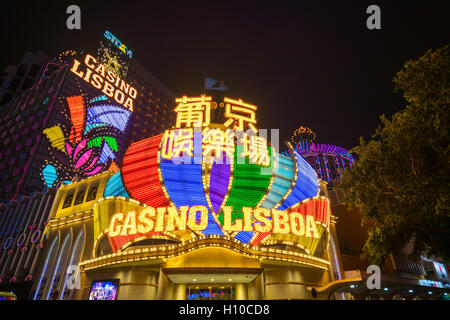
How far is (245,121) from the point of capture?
22672 mm

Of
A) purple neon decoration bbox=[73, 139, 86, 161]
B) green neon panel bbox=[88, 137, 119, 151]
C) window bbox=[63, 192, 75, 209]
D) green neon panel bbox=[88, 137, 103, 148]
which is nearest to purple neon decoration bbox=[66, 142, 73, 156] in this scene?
purple neon decoration bbox=[73, 139, 86, 161]

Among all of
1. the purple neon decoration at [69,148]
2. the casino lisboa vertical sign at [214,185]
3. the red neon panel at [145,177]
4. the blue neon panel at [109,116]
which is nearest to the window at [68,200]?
the casino lisboa vertical sign at [214,185]

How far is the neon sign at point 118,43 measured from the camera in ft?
253

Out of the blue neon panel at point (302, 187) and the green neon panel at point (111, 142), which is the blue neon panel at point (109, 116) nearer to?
the green neon panel at point (111, 142)

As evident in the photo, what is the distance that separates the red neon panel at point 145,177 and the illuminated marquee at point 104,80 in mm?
51290

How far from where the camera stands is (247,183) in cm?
1922

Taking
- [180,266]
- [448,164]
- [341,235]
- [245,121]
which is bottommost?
[180,266]

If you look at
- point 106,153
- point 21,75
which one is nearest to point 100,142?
point 106,153

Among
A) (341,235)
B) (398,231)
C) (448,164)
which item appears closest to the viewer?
(448,164)

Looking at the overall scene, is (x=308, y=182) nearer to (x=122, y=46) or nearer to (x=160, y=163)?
(x=160, y=163)

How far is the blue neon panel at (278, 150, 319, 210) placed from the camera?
20.2 meters
